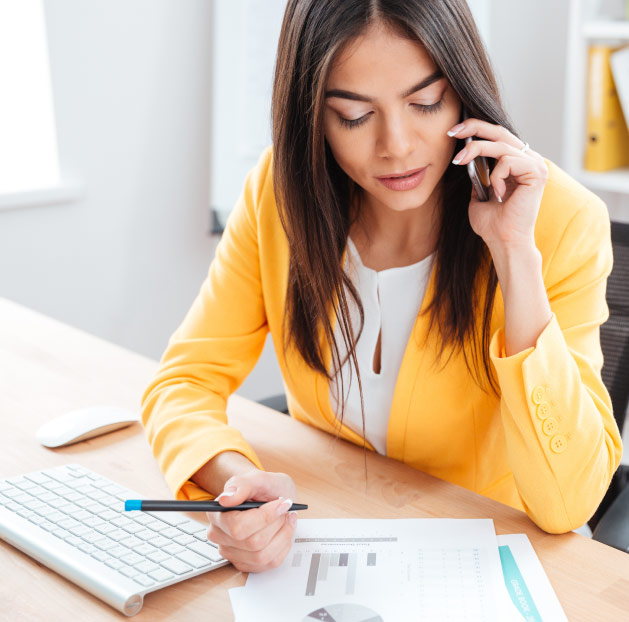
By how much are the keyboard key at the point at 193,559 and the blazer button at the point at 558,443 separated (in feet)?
1.36

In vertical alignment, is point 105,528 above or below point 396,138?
below

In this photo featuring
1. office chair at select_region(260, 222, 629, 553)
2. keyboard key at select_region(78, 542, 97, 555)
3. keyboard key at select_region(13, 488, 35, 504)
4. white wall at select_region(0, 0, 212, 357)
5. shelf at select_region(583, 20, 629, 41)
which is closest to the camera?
keyboard key at select_region(78, 542, 97, 555)

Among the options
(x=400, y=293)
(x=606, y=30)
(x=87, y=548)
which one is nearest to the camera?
(x=87, y=548)

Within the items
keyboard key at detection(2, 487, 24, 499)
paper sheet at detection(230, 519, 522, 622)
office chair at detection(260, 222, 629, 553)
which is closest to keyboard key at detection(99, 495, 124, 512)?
keyboard key at detection(2, 487, 24, 499)

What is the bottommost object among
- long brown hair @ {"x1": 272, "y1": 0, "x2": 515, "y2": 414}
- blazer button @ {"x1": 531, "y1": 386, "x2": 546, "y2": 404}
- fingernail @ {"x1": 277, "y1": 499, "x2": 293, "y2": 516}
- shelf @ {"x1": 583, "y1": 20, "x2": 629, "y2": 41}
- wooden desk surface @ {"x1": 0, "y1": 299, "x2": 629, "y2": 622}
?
wooden desk surface @ {"x1": 0, "y1": 299, "x2": 629, "y2": 622}

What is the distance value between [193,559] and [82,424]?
1.20 feet

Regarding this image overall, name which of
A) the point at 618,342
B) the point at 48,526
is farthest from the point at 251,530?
the point at 618,342

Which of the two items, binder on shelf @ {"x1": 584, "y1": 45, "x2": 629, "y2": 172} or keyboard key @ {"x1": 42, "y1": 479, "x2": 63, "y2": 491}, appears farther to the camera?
binder on shelf @ {"x1": 584, "y1": 45, "x2": 629, "y2": 172}

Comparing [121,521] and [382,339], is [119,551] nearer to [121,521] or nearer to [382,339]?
[121,521]

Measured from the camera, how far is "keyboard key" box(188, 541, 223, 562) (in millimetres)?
919

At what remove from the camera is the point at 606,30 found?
7.16 ft

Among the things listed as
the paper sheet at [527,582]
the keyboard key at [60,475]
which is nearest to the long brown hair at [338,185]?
the paper sheet at [527,582]

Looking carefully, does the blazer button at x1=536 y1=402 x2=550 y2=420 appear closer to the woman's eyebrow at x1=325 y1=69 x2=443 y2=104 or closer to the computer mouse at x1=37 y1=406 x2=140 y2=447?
the woman's eyebrow at x1=325 y1=69 x2=443 y2=104

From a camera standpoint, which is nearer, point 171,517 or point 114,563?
point 114,563
